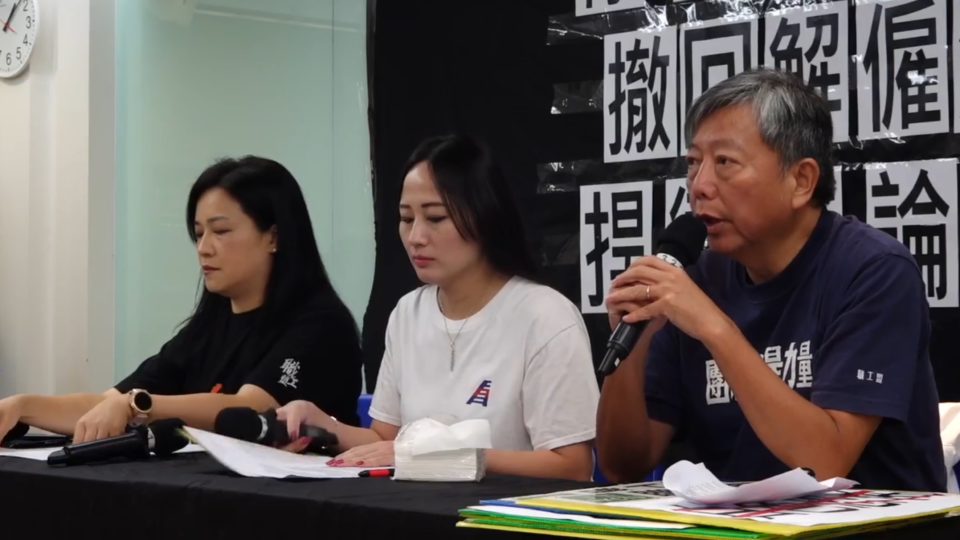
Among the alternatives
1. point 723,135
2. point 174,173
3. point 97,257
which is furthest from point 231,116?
point 723,135

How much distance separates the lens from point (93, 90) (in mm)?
4320

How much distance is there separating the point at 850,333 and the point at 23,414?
4.80ft

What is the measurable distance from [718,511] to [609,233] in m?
2.14

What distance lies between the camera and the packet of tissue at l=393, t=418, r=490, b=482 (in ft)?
4.95

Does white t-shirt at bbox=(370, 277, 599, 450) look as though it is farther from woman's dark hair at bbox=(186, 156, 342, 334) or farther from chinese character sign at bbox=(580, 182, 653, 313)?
chinese character sign at bbox=(580, 182, 653, 313)

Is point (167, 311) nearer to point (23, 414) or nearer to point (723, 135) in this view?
point (23, 414)

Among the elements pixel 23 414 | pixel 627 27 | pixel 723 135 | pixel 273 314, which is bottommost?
pixel 23 414

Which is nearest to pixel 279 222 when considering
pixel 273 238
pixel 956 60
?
pixel 273 238

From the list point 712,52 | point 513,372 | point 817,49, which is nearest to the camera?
point 513,372

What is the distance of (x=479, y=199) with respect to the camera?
2.18 meters

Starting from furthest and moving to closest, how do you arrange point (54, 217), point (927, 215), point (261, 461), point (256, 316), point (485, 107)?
point (54, 217)
point (485, 107)
point (927, 215)
point (256, 316)
point (261, 461)

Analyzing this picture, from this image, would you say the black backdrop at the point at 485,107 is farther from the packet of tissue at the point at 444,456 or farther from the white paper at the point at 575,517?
the white paper at the point at 575,517

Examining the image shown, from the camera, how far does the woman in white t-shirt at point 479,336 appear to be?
2.06 meters

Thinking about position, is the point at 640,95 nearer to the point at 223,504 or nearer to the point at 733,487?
the point at 223,504
